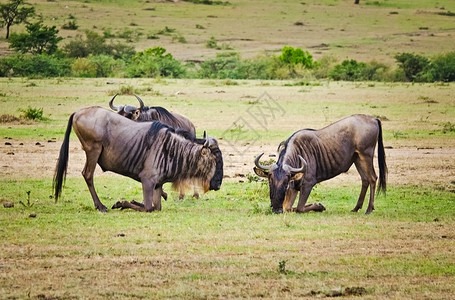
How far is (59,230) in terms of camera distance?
848 centimetres

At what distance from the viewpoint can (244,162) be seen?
1458 centimetres

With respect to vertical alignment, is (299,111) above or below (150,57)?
above

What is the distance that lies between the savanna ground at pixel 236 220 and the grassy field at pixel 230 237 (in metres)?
0.02

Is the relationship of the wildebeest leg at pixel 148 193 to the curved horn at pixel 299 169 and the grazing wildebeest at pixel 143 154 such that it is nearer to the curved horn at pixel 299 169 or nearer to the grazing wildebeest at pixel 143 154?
the grazing wildebeest at pixel 143 154

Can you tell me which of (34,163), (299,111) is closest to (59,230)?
(34,163)

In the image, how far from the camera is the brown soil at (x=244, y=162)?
12875mm

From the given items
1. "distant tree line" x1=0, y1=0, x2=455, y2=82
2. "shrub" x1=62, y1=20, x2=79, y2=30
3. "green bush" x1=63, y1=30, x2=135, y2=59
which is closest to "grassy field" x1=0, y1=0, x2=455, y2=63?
"shrub" x1=62, y1=20, x2=79, y2=30

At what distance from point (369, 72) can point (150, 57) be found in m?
9.34

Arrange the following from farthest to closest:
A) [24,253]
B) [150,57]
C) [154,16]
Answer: [154,16] → [150,57] → [24,253]

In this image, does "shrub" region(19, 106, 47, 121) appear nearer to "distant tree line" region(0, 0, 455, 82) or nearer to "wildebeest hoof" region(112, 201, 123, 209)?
"wildebeest hoof" region(112, 201, 123, 209)

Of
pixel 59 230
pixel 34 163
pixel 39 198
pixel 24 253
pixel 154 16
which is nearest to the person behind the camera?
pixel 24 253

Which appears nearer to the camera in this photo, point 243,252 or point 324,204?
point 243,252

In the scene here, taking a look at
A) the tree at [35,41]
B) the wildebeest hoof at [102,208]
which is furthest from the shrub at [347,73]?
the wildebeest hoof at [102,208]

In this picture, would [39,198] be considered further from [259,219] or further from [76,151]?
[76,151]
